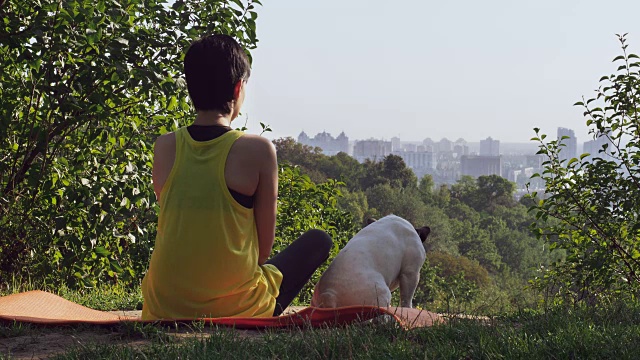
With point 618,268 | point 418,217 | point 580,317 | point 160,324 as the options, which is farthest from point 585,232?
point 418,217

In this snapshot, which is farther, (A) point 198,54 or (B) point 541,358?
(A) point 198,54

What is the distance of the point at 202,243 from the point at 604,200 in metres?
4.62

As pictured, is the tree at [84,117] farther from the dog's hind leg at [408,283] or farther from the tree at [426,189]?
the tree at [426,189]

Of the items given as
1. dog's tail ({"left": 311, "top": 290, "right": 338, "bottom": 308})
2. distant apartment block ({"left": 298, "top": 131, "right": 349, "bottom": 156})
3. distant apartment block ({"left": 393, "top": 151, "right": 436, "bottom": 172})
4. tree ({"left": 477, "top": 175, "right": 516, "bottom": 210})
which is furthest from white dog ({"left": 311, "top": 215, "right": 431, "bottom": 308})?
distant apartment block ({"left": 393, "top": 151, "right": 436, "bottom": 172})

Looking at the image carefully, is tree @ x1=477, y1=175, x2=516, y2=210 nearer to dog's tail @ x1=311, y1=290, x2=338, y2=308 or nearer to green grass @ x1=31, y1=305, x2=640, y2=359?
dog's tail @ x1=311, y1=290, x2=338, y2=308

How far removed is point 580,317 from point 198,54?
236 cm

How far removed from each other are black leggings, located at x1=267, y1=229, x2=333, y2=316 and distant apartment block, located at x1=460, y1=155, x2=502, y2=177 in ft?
555

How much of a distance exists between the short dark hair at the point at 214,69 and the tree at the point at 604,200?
13.4ft

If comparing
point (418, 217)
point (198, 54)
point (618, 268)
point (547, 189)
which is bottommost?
point (418, 217)

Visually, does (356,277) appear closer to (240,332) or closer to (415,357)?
(240,332)

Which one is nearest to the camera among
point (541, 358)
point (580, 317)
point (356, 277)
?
point (541, 358)

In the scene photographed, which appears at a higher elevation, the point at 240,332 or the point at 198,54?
the point at 198,54

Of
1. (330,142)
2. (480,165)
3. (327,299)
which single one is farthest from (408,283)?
(480,165)

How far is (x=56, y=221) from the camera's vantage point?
21.0 feet
